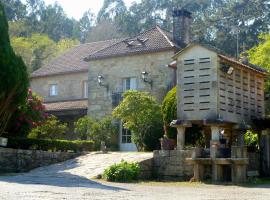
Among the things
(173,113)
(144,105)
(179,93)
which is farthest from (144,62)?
(179,93)

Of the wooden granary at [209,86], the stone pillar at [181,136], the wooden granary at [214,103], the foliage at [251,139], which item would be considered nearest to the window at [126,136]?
the foliage at [251,139]

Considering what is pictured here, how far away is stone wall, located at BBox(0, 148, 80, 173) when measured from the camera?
19062 mm

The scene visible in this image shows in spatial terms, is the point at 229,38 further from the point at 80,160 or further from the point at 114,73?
the point at 80,160

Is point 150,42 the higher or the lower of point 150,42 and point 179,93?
the higher

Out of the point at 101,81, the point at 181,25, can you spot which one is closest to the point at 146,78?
the point at 101,81

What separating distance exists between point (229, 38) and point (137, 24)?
1309cm

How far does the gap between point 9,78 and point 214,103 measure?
7204mm

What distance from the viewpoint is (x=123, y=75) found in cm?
2908

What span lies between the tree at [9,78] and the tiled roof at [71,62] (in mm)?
14419

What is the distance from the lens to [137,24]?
184 ft

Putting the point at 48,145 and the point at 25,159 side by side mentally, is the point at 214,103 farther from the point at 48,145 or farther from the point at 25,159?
the point at 48,145

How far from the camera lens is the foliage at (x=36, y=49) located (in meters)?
47.8

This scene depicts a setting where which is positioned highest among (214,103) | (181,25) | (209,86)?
(181,25)

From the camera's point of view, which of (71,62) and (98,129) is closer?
(98,129)
